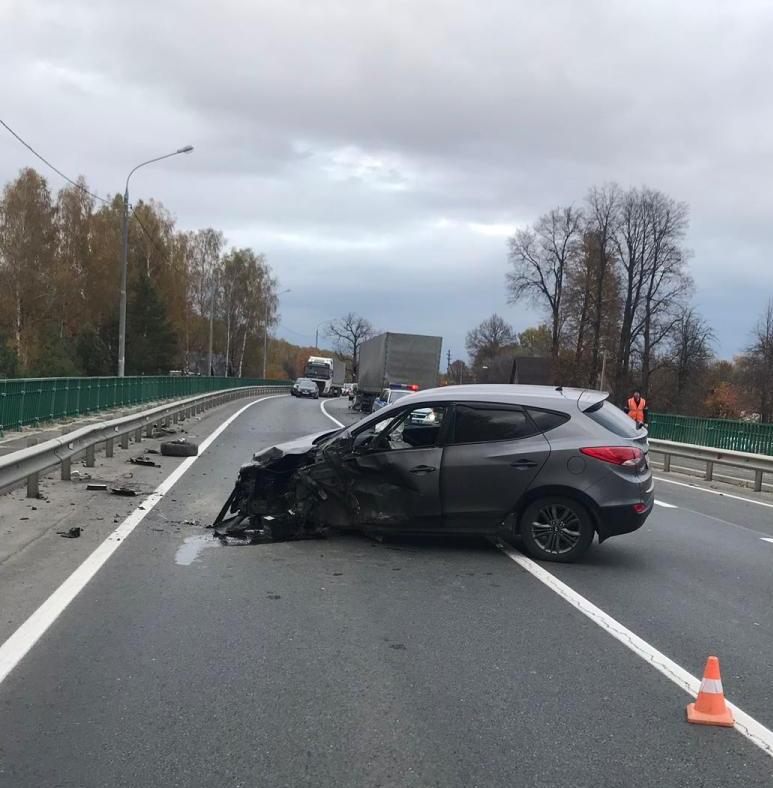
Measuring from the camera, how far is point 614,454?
24.2ft

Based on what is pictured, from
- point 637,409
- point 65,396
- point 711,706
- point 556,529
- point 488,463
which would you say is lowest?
point 711,706

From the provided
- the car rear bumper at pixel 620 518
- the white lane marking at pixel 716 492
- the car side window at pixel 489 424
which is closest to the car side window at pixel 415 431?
Result: the car side window at pixel 489 424

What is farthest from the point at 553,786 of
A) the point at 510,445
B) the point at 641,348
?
the point at 641,348

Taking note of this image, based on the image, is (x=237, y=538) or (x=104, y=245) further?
(x=104, y=245)

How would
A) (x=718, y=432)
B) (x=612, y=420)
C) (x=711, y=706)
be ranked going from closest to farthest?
(x=711, y=706)
(x=612, y=420)
(x=718, y=432)

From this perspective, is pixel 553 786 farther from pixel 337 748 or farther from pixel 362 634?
pixel 362 634

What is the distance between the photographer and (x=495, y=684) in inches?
177

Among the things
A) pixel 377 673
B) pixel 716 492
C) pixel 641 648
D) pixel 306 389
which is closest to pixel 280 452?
pixel 377 673

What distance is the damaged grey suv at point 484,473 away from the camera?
24.3 ft

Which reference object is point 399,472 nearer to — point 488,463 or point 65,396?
point 488,463

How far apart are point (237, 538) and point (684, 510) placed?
6.81 meters

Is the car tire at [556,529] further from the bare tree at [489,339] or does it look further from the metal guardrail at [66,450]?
the bare tree at [489,339]

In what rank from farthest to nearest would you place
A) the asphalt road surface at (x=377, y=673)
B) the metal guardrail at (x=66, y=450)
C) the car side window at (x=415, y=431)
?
the metal guardrail at (x=66, y=450)
the car side window at (x=415, y=431)
the asphalt road surface at (x=377, y=673)

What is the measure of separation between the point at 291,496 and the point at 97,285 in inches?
2330
